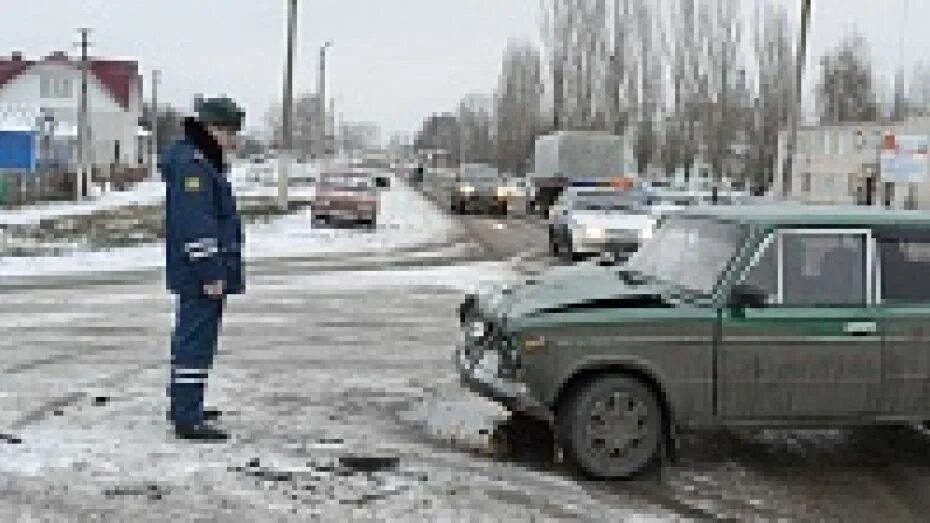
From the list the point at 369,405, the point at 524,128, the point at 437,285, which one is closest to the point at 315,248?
the point at 437,285

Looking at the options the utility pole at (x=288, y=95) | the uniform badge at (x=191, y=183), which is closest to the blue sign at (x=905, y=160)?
the utility pole at (x=288, y=95)

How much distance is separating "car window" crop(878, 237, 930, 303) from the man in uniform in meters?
3.98

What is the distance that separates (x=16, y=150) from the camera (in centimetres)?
4619

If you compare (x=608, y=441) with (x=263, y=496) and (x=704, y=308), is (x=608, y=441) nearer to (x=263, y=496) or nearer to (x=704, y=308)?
(x=704, y=308)

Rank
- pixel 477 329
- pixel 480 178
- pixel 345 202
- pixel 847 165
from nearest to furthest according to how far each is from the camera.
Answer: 1. pixel 477 329
2. pixel 345 202
3. pixel 480 178
4. pixel 847 165

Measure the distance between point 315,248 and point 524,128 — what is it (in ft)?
201

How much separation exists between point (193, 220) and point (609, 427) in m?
2.74

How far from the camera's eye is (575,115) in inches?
2874

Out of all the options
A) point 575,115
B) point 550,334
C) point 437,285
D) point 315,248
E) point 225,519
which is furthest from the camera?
point 575,115

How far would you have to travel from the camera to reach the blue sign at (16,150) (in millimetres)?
46000

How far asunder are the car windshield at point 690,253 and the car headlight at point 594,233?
1681 cm

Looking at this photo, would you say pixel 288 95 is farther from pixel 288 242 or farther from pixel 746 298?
pixel 746 298

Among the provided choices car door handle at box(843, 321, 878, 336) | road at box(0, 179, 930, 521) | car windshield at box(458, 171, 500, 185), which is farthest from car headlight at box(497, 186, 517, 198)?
car door handle at box(843, 321, 878, 336)

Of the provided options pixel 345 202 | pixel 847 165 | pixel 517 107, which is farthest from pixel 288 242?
pixel 517 107
